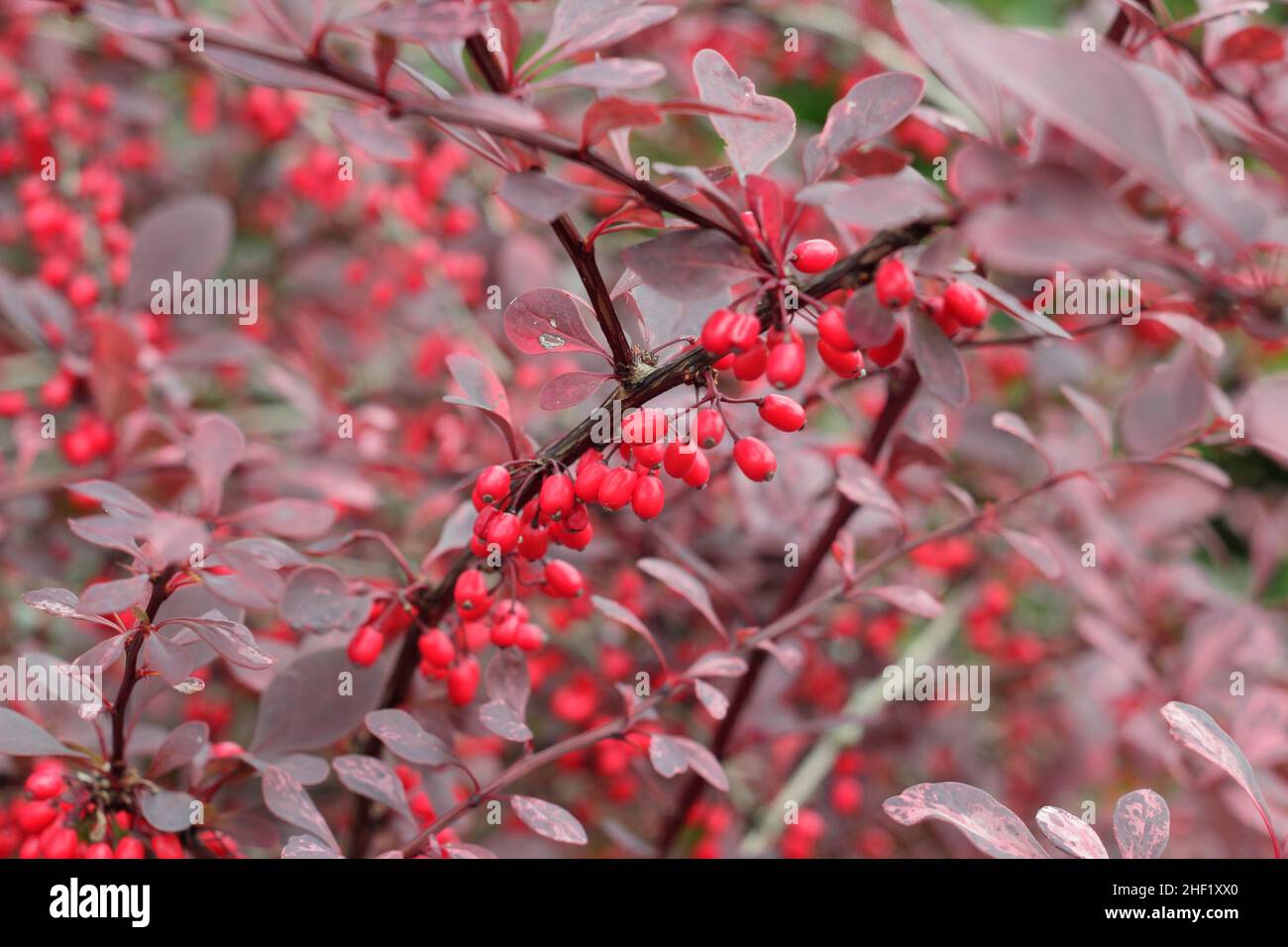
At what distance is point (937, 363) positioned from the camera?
0.83 m

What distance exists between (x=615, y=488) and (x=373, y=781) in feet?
1.34

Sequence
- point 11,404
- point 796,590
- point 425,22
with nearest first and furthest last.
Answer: point 425,22
point 796,590
point 11,404

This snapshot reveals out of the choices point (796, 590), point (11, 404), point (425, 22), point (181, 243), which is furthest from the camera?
point (11, 404)

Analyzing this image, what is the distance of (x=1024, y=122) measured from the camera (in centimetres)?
87

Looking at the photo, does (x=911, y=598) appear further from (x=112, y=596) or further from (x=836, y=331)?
(x=112, y=596)

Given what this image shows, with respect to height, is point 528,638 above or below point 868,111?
below

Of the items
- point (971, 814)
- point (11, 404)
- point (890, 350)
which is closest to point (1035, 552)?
point (971, 814)

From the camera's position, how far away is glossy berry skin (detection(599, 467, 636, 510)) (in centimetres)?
91

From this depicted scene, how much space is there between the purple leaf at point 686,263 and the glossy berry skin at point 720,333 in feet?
0.07

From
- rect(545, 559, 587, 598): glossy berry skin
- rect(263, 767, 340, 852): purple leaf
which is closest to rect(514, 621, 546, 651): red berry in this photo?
rect(545, 559, 587, 598): glossy berry skin

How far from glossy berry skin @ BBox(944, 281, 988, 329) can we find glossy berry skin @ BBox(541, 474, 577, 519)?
14.4 inches

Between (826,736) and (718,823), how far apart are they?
0.84 ft

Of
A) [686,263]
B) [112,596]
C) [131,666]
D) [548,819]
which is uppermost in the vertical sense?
[686,263]

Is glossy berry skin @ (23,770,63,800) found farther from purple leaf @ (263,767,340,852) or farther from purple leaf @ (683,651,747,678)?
purple leaf @ (683,651,747,678)
